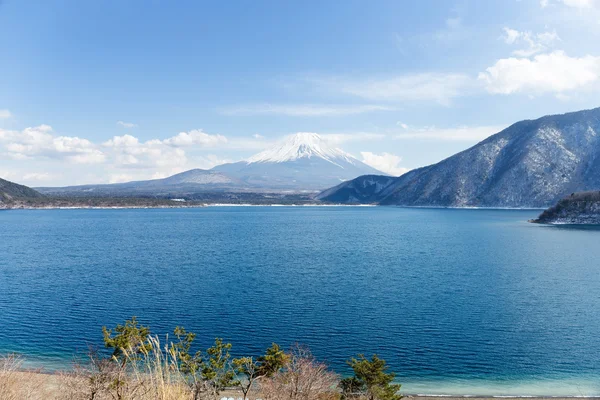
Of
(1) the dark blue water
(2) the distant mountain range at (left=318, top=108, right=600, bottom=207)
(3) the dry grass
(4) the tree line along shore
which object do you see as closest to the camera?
(3) the dry grass

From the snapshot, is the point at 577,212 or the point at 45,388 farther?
the point at 577,212

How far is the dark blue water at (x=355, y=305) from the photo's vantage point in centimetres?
2139

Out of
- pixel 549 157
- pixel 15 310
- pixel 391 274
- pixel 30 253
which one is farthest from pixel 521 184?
pixel 15 310

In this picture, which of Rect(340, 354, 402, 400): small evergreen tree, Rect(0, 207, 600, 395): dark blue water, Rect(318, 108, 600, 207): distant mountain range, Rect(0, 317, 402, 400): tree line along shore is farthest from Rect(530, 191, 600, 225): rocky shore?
Rect(0, 317, 402, 400): tree line along shore

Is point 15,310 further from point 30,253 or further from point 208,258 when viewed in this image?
point 30,253

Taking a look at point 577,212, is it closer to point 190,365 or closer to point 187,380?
point 187,380

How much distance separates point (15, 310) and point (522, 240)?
65.9 metres

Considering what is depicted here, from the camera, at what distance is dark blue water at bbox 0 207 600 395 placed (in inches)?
842

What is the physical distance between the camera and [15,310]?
29.7 metres

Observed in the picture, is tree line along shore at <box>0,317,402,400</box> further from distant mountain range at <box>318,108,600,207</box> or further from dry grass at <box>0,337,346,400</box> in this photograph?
distant mountain range at <box>318,108,600,207</box>

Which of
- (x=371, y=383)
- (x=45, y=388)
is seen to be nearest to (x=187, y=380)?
(x=45, y=388)

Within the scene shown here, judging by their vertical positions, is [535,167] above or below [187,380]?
above

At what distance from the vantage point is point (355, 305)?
3056 cm

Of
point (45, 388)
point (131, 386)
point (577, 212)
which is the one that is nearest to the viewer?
point (131, 386)
